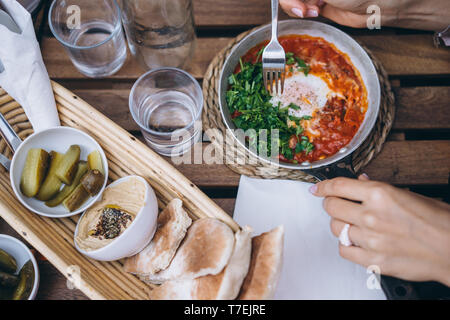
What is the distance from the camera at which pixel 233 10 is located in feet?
4.97

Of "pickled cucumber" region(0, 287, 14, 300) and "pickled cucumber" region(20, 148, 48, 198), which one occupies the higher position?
"pickled cucumber" region(20, 148, 48, 198)

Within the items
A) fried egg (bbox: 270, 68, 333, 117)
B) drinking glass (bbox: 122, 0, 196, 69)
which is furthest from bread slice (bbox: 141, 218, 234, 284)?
drinking glass (bbox: 122, 0, 196, 69)

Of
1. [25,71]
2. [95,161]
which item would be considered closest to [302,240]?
[95,161]

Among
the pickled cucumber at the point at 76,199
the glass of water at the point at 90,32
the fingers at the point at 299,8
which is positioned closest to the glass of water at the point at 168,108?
the glass of water at the point at 90,32

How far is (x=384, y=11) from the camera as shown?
1.41 meters

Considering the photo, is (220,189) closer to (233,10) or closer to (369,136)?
(369,136)

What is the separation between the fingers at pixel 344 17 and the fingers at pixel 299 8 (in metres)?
0.08

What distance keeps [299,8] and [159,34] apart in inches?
20.8

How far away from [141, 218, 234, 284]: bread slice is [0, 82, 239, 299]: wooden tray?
0.14ft

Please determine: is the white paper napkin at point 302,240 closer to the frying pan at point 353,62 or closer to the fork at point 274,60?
the frying pan at point 353,62

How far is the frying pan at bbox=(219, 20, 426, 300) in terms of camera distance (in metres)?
1.21

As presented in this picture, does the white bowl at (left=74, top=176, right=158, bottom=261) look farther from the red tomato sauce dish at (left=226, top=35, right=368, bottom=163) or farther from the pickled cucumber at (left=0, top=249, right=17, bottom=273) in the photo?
the red tomato sauce dish at (left=226, top=35, right=368, bottom=163)

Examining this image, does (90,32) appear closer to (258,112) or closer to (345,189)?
(258,112)

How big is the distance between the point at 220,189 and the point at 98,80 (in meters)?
0.63
